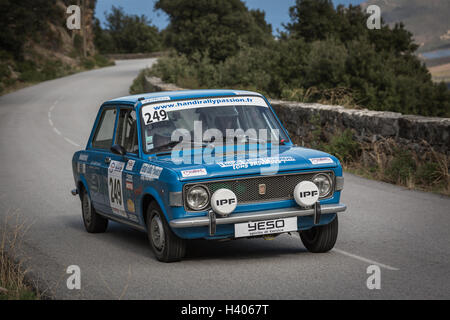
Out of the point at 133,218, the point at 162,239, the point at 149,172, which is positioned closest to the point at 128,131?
the point at 133,218

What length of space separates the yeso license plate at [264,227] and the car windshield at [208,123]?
49.1 inches

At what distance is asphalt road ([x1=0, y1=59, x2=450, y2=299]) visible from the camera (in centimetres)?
652

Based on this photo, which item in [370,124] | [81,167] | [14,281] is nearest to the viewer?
[14,281]

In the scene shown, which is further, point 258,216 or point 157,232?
point 157,232

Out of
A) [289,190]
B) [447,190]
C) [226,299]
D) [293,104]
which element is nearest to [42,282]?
[226,299]

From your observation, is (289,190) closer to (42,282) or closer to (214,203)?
(214,203)

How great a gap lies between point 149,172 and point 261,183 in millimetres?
1177

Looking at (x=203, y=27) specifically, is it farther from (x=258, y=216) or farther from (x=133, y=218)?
(x=258, y=216)

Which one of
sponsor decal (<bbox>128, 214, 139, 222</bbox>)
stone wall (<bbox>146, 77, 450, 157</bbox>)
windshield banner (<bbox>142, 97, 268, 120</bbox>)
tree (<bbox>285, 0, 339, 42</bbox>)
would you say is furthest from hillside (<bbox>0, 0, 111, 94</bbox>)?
sponsor decal (<bbox>128, 214, 139, 222</bbox>)

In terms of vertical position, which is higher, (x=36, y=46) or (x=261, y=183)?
(x=36, y=46)

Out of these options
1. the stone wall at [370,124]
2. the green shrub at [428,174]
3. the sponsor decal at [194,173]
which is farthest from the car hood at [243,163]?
the stone wall at [370,124]

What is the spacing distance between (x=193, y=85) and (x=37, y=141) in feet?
27.7

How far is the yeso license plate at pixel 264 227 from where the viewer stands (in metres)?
7.29

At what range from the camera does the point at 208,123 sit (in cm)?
845
